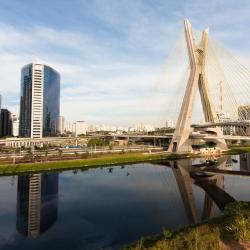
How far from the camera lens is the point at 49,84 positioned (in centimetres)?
10175

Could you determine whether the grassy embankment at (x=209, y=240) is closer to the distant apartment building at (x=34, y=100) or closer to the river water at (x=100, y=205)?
the river water at (x=100, y=205)

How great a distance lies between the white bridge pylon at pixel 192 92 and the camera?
46.2 metres

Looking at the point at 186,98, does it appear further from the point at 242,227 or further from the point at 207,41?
the point at 242,227

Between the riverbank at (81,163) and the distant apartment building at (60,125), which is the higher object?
the distant apartment building at (60,125)

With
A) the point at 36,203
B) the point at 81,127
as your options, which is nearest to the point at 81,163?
the point at 36,203

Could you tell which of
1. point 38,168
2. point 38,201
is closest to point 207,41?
point 38,168

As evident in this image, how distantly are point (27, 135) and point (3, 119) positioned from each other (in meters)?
25.0

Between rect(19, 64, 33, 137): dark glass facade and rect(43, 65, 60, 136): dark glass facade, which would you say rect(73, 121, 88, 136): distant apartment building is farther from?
rect(19, 64, 33, 137): dark glass facade

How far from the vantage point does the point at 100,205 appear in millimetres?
18875

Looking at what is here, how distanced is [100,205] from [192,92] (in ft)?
104

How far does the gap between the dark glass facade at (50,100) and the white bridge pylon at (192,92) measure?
61197 mm

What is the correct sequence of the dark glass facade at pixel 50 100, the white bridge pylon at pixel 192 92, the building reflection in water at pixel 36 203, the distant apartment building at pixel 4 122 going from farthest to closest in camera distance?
the distant apartment building at pixel 4 122 → the dark glass facade at pixel 50 100 → the white bridge pylon at pixel 192 92 → the building reflection in water at pixel 36 203

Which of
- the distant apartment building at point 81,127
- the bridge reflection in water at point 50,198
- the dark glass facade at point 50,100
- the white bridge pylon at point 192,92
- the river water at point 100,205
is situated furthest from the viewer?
the distant apartment building at point 81,127

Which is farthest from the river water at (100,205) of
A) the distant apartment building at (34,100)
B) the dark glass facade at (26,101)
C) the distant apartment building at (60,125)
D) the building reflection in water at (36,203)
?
the distant apartment building at (60,125)
